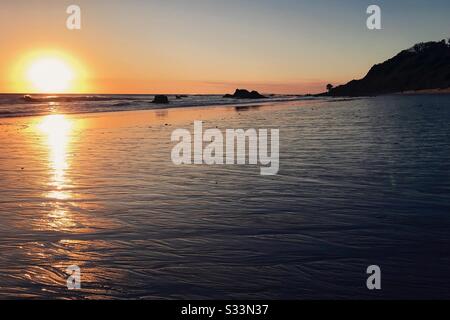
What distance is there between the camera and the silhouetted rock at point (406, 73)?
454ft

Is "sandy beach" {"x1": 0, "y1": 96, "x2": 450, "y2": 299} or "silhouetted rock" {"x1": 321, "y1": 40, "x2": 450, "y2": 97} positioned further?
"silhouetted rock" {"x1": 321, "y1": 40, "x2": 450, "y2": 97}

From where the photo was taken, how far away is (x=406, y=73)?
514ft

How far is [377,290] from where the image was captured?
16.2 ft

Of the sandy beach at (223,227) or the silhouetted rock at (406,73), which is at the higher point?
the silhouetted rock at (406,73)

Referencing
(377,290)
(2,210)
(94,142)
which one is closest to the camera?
(377,290)

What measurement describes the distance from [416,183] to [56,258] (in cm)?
729

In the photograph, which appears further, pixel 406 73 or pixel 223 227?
pixel 406 73

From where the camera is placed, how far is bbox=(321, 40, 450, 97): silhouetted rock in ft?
454

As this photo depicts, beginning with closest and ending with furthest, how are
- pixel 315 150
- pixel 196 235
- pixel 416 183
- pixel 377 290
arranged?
pixel 377 290, pixel 196 235, pixel 416 183, pixel 315 150

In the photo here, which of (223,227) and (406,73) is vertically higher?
(406,73)

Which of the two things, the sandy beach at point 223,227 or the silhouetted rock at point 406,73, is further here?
the silhouetted rock at point 406,73

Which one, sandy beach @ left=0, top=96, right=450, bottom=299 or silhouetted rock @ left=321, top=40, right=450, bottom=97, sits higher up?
silhouetted rock @ left=321, top=40, right=450, bottom=97

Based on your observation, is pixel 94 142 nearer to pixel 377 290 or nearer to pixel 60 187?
pixel 60 187
